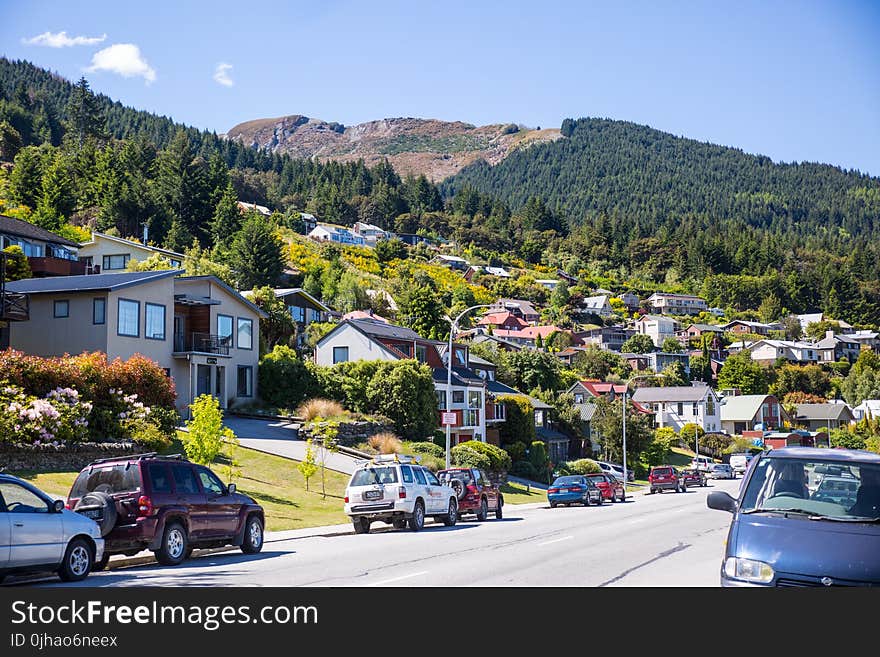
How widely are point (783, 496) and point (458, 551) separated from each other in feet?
31.5

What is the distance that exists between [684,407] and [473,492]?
81.9m

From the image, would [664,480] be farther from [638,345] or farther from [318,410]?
[638,345]

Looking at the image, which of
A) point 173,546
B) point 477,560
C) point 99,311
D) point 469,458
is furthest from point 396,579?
point 99,311

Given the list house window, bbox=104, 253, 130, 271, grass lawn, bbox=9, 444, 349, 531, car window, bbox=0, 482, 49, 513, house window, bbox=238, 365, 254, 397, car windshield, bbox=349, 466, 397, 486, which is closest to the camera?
car window, bbox=0, 482, 49, 513

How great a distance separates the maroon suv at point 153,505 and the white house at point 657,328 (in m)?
158

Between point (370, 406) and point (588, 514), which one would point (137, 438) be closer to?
point (588, 514)

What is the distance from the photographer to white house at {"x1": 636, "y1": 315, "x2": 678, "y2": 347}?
173 metres

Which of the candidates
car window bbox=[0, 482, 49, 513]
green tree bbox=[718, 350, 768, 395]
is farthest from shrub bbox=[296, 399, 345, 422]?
green tree bbox=[718, 350, 768, 395]

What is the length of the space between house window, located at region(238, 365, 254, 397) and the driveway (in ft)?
12.5

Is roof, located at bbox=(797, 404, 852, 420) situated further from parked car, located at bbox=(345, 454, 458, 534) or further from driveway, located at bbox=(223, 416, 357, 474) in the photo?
parked car, located at bbox=(345, 454, 458, 534)

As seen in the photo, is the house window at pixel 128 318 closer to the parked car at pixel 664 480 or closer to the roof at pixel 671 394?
the parked car at pixel 664 480

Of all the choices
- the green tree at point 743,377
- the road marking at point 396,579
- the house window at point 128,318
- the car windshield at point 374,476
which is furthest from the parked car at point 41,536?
the green tree at point 743,377

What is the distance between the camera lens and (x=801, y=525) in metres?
9.91

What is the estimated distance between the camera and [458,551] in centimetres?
1928
